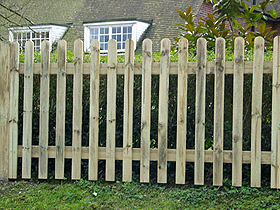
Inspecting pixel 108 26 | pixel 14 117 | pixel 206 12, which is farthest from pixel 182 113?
pixel 108 26

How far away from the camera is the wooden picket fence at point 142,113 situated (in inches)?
177

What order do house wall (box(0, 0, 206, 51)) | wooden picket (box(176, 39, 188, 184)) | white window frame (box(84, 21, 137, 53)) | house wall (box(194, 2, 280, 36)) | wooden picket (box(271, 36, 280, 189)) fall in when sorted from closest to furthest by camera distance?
wooden picket (box(271, 36, 280, 189))
wooden picket (box(176, 39, 188, 184))
house wall (box(194, 2, 280, 36))
house wall (box(0, 0, 206, 51))
white window frame (box(84, 21, 137, 53))

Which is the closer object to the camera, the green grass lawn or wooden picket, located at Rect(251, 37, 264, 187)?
the green grass lawn

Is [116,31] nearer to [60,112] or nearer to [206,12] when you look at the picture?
[206,12]

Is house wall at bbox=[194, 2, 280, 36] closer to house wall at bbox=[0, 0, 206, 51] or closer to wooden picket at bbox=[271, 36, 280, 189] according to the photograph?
house wall at bbox=[0, 0, 206, 51]

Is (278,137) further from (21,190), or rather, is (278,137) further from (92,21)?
(92,21)

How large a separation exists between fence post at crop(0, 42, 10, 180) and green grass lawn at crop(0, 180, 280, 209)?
364 mm

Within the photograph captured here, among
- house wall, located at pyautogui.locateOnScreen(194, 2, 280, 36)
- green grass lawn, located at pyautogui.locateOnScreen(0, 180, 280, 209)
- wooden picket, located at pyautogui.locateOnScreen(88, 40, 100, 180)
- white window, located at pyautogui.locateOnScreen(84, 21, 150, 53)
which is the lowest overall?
green grass lawn, located at pyautogui.locateOnScreen(0, 180, 280, 209)

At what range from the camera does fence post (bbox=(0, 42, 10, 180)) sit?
508 centimetres

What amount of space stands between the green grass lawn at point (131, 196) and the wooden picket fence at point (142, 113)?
0.13 m

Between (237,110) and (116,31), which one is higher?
(116,31)

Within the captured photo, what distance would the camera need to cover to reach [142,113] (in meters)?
4.70

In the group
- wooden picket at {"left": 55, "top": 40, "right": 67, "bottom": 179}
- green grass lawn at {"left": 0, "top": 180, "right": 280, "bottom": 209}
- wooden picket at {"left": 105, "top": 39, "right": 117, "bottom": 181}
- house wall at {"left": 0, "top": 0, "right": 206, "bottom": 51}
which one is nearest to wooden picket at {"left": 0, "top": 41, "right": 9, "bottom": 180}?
green grass lawn at {"left": 0, "top": 180, "right": 280, "bottom": 209}

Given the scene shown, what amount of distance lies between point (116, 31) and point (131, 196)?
15.6 metres
